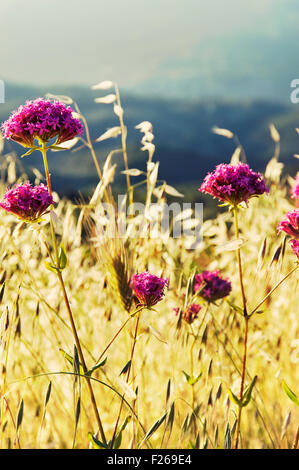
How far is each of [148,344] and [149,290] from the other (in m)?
1.07

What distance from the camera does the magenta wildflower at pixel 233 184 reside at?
1.08 m

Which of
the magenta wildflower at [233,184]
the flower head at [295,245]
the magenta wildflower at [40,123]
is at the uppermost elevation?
the magenta wildflower at [40,123]

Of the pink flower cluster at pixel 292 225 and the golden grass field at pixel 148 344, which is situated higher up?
the pink flower cluster at pixel 292 225

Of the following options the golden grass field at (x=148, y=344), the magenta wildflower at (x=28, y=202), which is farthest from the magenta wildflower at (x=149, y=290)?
the magenta wildflower at (x=28, y=202)

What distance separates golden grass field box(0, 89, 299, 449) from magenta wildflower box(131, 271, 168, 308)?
10 centimetres

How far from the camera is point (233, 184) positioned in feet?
3.55

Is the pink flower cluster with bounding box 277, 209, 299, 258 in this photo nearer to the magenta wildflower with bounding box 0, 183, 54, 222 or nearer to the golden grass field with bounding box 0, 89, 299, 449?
the golden grass field with bounding box 0, 89, 299, 449

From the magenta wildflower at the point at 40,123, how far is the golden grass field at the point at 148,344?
0.16 metres

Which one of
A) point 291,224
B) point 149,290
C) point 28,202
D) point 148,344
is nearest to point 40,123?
point 28,202

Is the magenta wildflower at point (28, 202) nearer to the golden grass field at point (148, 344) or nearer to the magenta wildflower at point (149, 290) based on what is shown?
the golden grass field at point (148, 344)

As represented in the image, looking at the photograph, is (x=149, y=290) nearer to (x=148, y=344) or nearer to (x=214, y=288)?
(x=214, y=288)

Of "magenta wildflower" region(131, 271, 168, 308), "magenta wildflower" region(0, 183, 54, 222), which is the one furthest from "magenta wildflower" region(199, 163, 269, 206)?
"magenta wildflower" region(0, 183, 54, 222)
